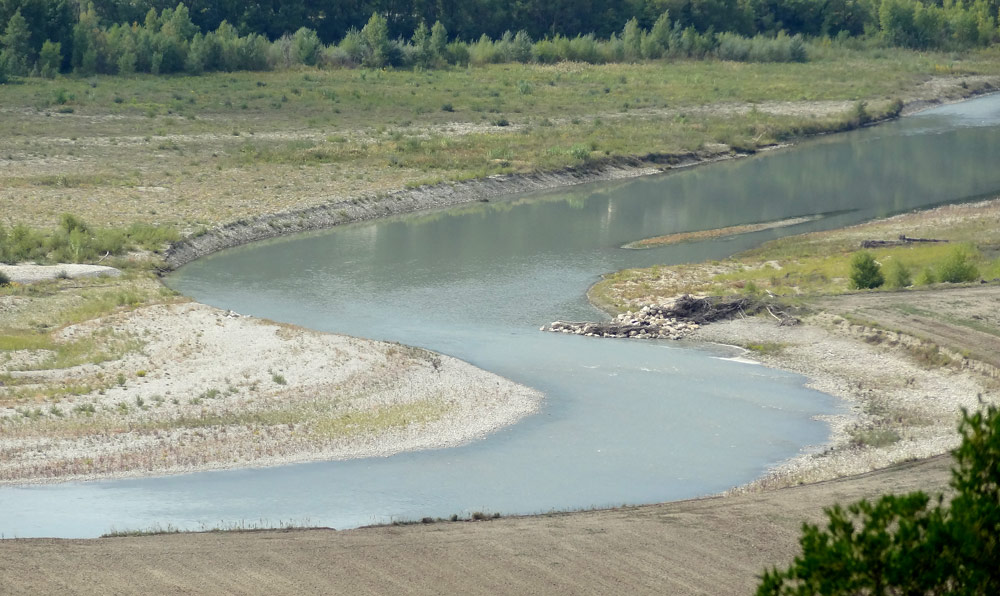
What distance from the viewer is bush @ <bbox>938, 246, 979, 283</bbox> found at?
4006 cm

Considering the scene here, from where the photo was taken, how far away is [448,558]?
64.1 feet

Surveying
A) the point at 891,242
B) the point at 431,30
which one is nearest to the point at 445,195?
the point at 891,242

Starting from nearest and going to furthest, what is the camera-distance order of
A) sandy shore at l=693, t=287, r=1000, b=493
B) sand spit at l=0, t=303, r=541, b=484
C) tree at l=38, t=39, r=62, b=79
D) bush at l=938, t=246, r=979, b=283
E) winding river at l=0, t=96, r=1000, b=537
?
winding river at l=0, t=96, r=1000, b=537
sand spit at l=0, t=303, r=541, b=484
sandy shore at l=693, t=287, r=1000, b=493
bush at l=938, t=246, r=979, b=283
tree at l=38, t=39, r=62, b=79

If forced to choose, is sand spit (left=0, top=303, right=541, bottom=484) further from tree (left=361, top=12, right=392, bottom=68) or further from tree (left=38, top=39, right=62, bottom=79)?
tree (left=361, top=12, right=392, bottom=68)

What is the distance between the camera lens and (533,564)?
1939 cm

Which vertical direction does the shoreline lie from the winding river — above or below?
below

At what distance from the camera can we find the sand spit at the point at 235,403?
25578mm

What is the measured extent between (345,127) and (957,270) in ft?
140

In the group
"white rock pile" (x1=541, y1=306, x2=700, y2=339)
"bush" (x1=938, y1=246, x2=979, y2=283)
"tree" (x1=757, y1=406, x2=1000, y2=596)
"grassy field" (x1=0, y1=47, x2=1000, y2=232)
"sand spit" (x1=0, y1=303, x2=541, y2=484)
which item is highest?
"tree" (x1=757, y1=406, x2=1000, y2=596)

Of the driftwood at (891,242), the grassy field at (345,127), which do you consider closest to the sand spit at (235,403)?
the grassy field at (345,127)

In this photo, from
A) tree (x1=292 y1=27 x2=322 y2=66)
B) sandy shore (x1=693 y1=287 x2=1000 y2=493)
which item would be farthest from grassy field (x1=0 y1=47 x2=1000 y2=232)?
sandy shore (x1=693 y1=287 x2=1000 y2=493)

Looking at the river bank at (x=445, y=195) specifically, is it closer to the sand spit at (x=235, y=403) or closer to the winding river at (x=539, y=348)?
the winding river at (x=539, y=348)

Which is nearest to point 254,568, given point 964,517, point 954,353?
point 964,517

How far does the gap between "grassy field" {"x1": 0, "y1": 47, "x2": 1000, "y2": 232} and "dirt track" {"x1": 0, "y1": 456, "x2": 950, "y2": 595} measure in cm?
3163
